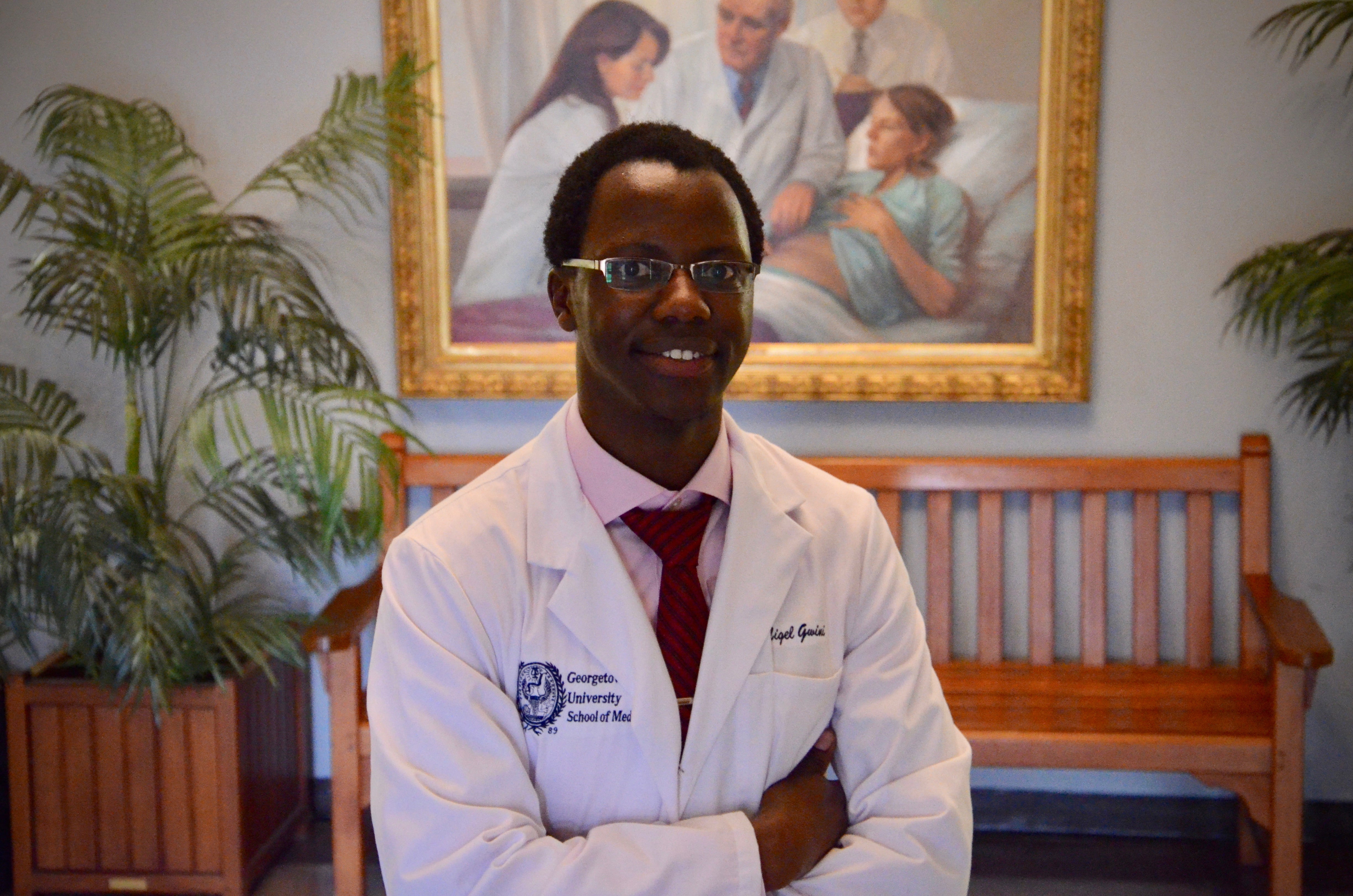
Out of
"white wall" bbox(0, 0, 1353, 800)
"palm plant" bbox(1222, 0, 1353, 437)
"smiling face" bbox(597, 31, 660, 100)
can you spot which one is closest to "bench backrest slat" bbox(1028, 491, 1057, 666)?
"white wall" bbox(0, 0, 1353, 800)

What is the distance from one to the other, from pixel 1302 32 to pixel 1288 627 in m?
1.52

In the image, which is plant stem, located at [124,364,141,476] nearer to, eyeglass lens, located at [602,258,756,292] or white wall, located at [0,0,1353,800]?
white wall, located at [0,0,1353,800]

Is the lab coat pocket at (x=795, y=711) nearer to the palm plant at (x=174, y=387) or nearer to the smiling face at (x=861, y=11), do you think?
the palm plant at (x=174, y=387)

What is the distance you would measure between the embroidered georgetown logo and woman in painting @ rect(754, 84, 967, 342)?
1.92m

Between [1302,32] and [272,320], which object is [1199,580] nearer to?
[1302,32]

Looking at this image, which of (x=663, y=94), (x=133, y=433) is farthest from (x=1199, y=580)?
(x=133, y=433)

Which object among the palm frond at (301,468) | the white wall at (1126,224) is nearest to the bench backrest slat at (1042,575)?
the white wall at (1126,224)

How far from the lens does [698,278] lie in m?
1.23

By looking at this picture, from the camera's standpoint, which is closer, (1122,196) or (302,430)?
(302,430)

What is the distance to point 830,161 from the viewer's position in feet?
9.84

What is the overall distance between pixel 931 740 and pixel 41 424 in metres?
2.22

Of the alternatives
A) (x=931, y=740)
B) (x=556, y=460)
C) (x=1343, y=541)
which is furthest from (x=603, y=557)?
(x=1343, y=541)

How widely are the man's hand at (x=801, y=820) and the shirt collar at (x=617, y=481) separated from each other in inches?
13.4

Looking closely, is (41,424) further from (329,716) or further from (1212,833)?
(1212,833)
